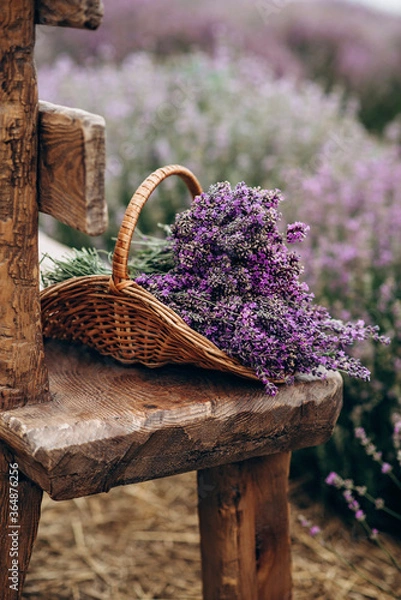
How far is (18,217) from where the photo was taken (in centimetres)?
124

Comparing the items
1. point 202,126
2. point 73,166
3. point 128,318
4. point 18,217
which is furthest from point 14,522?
point 202,126

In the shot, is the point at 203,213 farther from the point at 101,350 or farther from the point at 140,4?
the point at 140,4

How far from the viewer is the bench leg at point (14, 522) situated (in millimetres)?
1389

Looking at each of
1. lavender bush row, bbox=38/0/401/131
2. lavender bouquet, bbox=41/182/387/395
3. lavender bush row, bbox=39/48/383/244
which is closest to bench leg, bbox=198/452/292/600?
lavender bouquet, bbox=41/182/387/395

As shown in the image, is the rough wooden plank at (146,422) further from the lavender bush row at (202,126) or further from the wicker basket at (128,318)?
the lavender bush row at (202,126)

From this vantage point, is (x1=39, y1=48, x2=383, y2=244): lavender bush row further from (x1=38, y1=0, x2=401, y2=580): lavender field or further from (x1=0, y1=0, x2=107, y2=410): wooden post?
(x1=0, y1=0, x2=107, y2=410): wooden post

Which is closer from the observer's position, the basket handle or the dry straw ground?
the basket handle

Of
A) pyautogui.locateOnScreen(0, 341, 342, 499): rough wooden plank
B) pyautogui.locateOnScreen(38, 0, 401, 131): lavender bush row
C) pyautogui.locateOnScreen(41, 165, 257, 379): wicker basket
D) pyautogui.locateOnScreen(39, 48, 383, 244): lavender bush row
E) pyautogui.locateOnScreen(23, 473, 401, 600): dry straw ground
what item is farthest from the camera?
pyautogui.locateOnScreen(38, 0, 401, 131): lavender bush row

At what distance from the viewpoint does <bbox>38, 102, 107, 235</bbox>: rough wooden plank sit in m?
1.16

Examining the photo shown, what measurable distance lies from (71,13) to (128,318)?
595 mm

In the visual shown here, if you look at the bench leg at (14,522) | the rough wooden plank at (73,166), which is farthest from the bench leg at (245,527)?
the rough wooden plank at (73,166)

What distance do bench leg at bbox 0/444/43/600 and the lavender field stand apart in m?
0.96

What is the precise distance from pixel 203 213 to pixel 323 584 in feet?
4.33

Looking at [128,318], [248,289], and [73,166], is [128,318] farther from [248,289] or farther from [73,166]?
[73,166]
